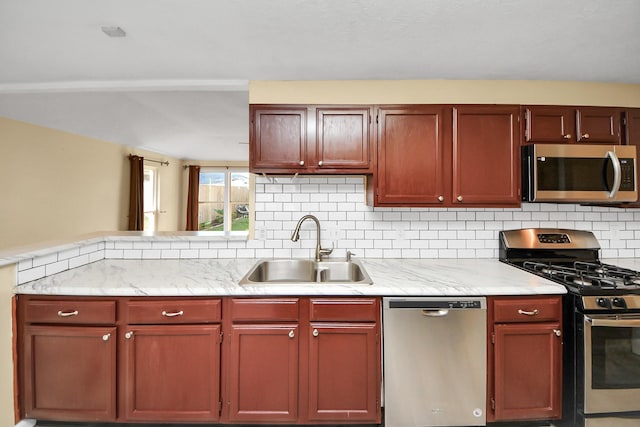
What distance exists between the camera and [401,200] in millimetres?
2232

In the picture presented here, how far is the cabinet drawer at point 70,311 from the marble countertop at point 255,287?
6cm

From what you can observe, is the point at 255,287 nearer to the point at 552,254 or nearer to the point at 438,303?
the point at 438,303

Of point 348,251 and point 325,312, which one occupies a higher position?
point 348,251

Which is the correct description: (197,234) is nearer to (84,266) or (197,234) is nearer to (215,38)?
(84,266)

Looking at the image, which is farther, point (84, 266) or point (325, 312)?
point (84, 266)

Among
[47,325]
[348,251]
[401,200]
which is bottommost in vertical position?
[47,325]

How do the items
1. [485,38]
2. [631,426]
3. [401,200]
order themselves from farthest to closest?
[401,200]
[485,38]
[631,426]

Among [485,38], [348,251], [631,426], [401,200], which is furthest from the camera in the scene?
[348,251]

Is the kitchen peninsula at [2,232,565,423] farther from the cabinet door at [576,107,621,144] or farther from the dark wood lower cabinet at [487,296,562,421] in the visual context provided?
the cabinet door at [576,107,621,144]

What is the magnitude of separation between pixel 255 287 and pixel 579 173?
222 cm

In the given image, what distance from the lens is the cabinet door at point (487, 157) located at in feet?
7.25

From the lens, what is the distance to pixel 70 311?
177cm

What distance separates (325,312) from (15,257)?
5.60 ft

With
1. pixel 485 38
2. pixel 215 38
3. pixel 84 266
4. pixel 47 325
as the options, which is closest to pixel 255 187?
pixel 215 38
